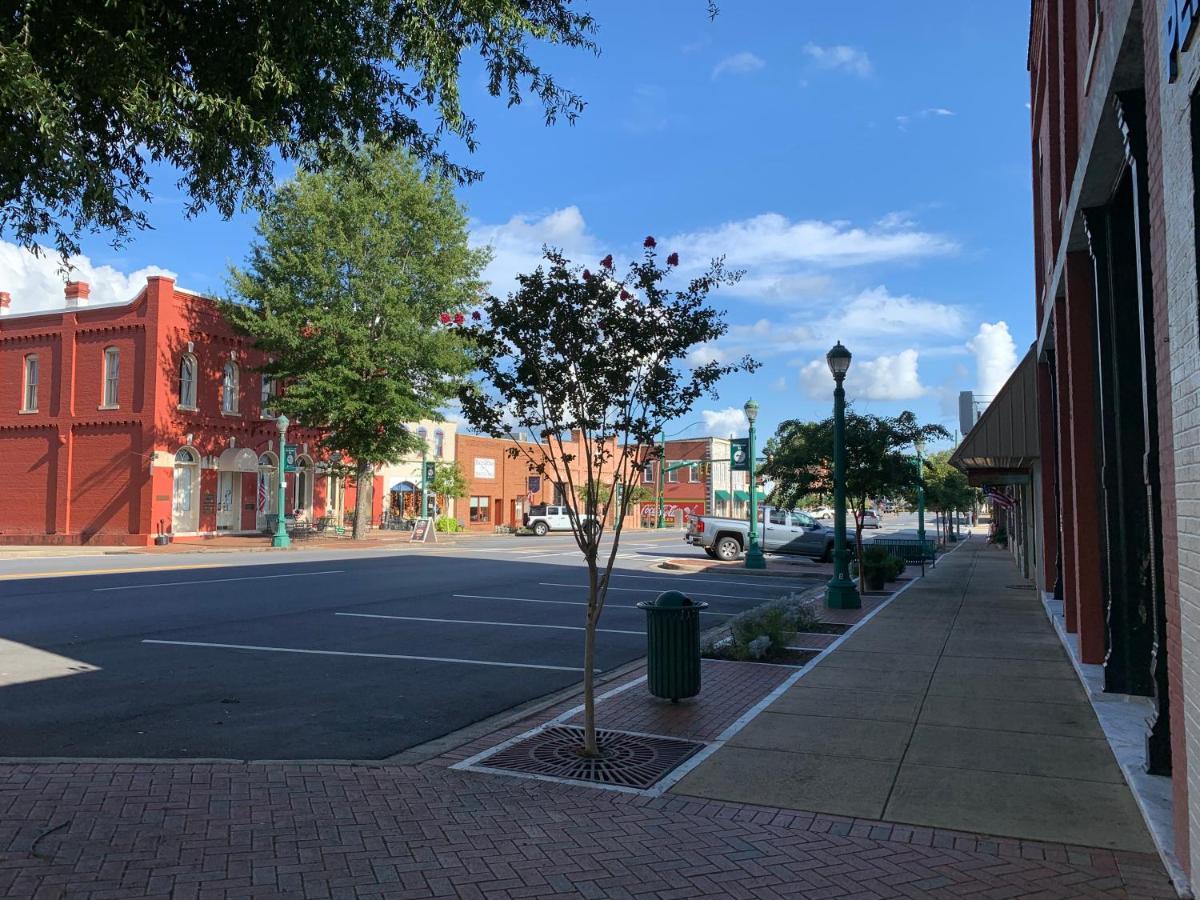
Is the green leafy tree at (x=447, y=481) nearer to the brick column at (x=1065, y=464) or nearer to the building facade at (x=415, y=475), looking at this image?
the building facade at (x=415, y=475)

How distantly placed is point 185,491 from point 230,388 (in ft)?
16.1

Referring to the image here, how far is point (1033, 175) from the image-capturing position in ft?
50.2

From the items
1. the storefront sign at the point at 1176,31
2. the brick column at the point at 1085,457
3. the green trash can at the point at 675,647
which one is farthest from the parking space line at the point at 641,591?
the storefront sign at the point at 1176,31

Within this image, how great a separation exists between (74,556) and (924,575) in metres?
24.3

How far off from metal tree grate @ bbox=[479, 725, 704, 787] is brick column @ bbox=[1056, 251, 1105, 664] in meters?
4.19

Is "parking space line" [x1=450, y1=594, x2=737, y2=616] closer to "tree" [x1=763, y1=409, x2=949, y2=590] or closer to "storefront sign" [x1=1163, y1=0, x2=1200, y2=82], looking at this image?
"tree" [x1=763, y1=409, x2=949, y2=590]

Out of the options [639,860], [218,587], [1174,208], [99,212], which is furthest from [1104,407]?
[218,587]

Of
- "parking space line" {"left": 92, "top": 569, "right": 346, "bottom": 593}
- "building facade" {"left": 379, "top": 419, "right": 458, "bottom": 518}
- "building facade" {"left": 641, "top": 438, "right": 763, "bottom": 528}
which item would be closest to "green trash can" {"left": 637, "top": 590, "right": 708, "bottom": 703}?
"parking space line" {"left": 92, "top": 569, "right": 346, "bottom": 593}

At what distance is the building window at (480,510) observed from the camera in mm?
63500

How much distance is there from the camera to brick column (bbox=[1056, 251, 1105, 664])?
26.7ft

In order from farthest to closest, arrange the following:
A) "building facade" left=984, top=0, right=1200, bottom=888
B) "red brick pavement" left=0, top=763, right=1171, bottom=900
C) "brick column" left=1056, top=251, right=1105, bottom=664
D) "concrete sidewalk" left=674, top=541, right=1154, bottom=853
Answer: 1. "brick column" left=1056, top=251, right=1105, bottom=664
2. "concrete sidewalk" left=674, top=541, right=1154, bottom=853
3. "red brick pavement" left=0, top=763, right=1171, bottom=900
4. "building facade" left=984, top=0, right=1200, bottom=888

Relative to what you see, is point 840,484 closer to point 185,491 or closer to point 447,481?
point 185,491

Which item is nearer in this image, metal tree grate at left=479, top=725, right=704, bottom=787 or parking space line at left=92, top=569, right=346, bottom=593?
metal tree grate at left=479, top=725, right=704, bottom=787

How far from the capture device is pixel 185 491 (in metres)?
36.0
